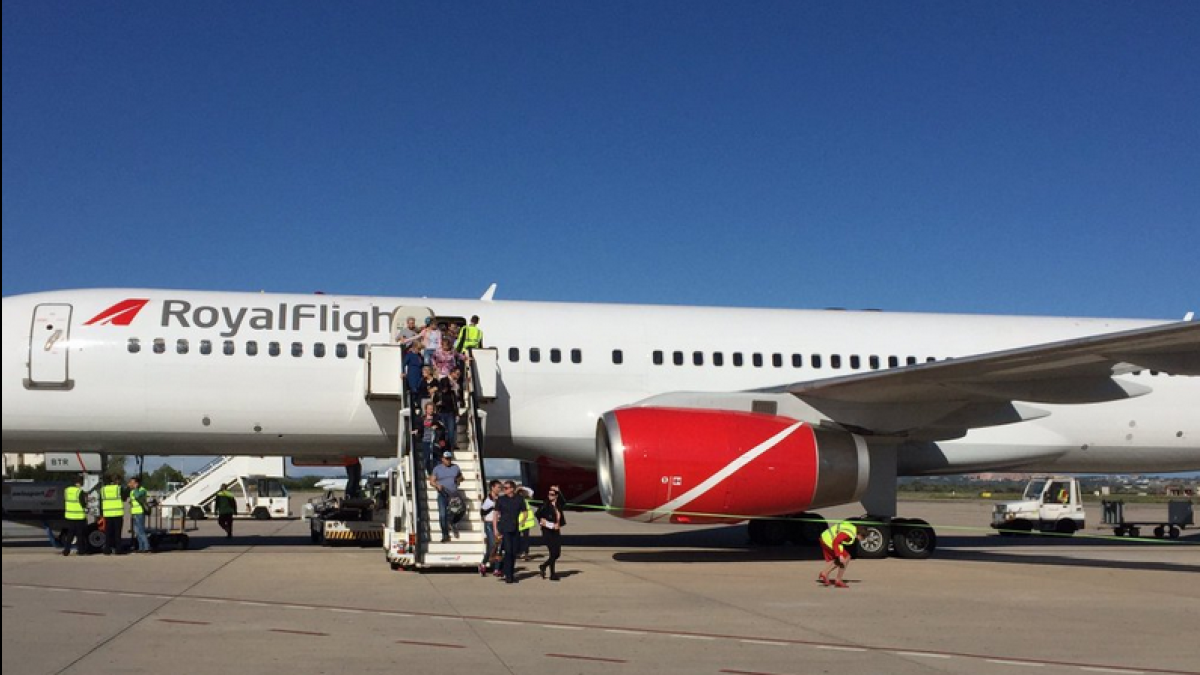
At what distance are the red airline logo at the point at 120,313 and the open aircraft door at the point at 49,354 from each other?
413mm

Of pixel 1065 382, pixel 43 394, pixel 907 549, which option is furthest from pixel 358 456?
pixel 1065 382

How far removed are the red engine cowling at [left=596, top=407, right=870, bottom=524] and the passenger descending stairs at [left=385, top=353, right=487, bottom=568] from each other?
5.81ft

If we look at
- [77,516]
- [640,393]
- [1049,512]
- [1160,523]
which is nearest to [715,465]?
[640,393]

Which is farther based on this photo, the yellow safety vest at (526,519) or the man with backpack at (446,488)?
the man with backpack at (446,488)

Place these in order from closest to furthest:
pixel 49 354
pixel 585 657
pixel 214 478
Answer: pixel 585 657
pixel 49 354
pixel 214 478

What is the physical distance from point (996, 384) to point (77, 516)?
13471mm

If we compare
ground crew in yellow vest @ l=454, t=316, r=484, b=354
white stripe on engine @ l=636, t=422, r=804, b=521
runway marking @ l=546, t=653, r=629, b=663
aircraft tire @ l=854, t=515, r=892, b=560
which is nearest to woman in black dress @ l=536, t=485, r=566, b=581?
white stripe on engine @ l=636, t=422, r=804, b=521

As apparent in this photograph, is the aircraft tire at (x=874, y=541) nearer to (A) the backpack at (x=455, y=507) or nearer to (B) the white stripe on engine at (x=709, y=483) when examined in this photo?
(B) the white stripe on engine at (x=709, y=483)

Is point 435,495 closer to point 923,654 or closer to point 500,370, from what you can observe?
point 500,370

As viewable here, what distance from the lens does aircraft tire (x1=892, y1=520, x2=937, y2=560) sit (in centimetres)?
1777

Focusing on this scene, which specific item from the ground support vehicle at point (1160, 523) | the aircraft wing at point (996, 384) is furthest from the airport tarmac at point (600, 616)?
the ground support vehicle at point (1160, 523)

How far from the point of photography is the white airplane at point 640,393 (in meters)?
15.7

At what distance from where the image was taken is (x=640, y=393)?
1839 centimetres

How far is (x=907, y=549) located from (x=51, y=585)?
38.8 ft
